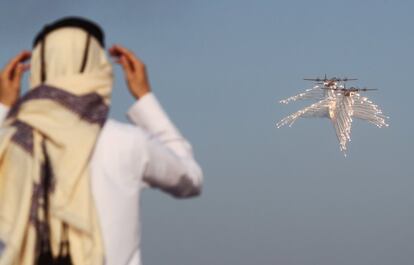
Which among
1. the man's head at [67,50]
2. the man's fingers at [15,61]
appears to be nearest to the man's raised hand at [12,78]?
the man's fingers at [15,61]

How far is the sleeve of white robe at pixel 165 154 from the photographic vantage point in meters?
5.12

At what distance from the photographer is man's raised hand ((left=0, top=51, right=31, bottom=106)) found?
5.50 m

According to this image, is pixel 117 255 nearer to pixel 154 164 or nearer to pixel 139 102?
pixel 154 164

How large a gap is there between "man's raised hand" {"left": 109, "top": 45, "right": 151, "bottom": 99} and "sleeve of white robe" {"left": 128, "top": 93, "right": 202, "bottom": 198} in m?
0.05

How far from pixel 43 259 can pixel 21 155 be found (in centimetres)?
50

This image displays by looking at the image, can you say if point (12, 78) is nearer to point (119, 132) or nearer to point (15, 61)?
point (15, 61)

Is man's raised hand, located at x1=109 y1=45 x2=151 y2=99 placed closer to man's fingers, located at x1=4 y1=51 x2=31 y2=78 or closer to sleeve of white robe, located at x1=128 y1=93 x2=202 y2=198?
sleeve of white robe, located at x1=128 y1=93 x2=202 y2=198

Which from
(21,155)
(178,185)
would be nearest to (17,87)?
(21,155)

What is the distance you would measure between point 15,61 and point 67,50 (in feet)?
2.21

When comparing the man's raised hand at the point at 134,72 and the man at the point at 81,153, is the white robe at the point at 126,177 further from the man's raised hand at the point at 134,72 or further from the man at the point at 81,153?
the man's raised hand at the point at 134,72

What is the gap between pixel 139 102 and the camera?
5.36 metres

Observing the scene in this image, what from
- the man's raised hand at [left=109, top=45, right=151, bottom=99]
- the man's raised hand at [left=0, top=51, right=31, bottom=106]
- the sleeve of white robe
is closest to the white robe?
the sleeve of white robe

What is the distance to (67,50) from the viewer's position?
4.99 metres

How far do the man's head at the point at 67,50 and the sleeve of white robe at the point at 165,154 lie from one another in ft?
1.29
